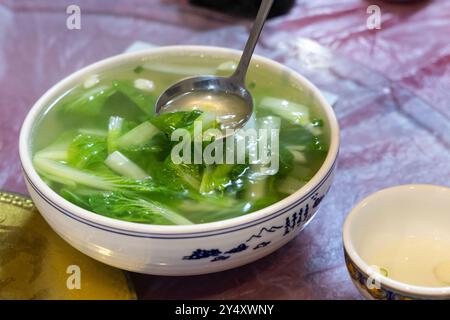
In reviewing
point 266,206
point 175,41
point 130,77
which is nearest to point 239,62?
point 130,77

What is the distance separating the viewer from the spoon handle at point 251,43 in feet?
3.55

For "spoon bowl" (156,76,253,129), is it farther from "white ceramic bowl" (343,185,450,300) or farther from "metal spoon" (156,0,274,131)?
"white ceramic bowl" (343,185,450,300)

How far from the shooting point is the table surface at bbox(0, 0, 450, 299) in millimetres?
980

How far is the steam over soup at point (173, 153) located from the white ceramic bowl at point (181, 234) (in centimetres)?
5

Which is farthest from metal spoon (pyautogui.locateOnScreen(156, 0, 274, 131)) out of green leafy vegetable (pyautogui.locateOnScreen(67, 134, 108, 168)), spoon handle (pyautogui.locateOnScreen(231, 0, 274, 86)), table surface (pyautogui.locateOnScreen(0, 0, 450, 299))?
table surface (pyautogui.locateOnScreen(0, 0, 450, 299))

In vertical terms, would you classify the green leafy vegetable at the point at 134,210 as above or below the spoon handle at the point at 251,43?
below

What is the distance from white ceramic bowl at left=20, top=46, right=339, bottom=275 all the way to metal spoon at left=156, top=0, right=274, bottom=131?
0.26 meters

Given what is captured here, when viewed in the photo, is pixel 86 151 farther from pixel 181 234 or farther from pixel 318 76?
pixel 318 76

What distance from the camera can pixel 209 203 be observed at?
93 cm

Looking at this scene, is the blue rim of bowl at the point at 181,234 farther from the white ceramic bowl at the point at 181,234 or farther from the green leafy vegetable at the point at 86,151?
the green leafy vegetable at the point at 86,151

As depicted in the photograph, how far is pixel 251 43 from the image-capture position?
1112 millimetres

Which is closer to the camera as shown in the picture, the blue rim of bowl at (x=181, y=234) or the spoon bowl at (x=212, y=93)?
the blue rim of bowl at (x=181, y=234)

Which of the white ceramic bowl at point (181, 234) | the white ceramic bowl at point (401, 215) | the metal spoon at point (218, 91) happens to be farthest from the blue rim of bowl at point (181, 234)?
the metal spoon at point (218, 91)

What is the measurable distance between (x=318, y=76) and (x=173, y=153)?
69 cm
